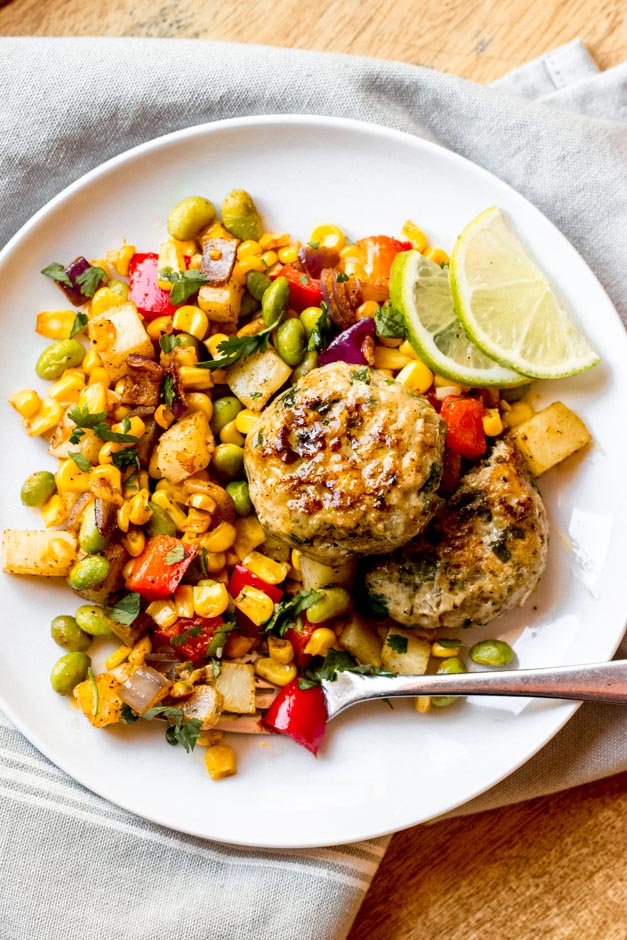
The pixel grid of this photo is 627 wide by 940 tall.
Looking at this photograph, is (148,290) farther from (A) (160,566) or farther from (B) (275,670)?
(B) (275,670)

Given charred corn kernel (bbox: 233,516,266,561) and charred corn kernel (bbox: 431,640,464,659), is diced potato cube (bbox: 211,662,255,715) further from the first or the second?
charred corn kernel (bbox: 431,640,464,659)

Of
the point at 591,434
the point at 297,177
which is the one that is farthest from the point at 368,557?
the point at 297,177

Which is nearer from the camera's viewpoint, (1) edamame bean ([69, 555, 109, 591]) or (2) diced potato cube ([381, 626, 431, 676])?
(1) edamame bean ([69, 555, 109, 591])

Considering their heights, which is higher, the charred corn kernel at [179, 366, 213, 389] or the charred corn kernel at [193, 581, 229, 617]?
the charred corn kernel at [179, 366, 213, 389]

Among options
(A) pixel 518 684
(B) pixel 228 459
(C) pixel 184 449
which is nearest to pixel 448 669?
(A) pixel 518 684

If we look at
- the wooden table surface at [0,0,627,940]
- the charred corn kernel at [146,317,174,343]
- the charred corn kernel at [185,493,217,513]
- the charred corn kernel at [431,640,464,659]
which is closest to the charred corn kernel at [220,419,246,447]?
the charred corn kernel at [185,493,217,513]

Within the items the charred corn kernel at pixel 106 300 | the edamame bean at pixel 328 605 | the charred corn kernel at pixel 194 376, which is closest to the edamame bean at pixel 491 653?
the edamame bean at pixel 328 605
